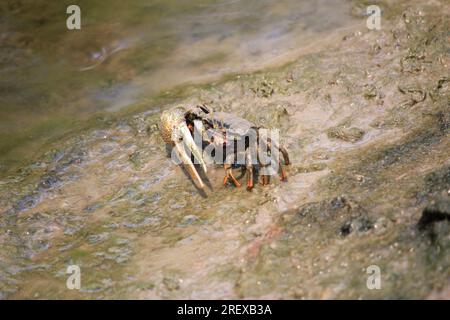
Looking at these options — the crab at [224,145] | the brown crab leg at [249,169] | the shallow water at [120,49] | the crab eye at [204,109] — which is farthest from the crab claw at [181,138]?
the shallow water at [120,49]

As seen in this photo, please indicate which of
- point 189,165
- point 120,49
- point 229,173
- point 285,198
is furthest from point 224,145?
point 120,49

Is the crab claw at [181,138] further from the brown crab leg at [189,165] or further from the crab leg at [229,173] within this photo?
the crab leg at [229,173]

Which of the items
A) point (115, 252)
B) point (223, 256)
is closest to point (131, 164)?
Result: point (115, 252)

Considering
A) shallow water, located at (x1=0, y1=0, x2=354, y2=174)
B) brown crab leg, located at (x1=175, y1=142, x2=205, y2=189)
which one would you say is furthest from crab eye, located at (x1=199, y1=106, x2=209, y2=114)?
shallow water, located at (x1=0, y1=0, x2=354, y2=174)

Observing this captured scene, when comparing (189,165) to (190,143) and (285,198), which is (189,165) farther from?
(285,198)

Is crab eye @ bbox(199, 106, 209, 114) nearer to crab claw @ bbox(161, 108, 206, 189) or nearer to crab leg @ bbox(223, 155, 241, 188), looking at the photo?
crab claw @ bbox(161, 108, 206, 189)
